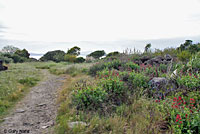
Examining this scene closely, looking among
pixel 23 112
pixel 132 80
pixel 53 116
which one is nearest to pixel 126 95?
pixel 132 80

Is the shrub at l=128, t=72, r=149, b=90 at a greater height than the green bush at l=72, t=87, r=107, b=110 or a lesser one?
greater

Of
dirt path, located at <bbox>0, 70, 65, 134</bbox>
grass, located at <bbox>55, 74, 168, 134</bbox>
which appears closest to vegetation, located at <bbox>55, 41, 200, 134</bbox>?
grass, located at <bbox>55, 74, 168, 134</bbox>

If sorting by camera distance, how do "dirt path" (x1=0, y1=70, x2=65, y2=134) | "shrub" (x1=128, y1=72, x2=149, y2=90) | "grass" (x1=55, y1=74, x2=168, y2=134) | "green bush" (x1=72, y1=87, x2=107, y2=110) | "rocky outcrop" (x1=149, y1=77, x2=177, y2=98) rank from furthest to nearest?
"shrub" (x1=128, y1=72, x2=149, y2=90) → "rocky outcrop" (x1=149, y1=77, x2=177, y2=98) → "green bush" (x1=72, y1=87, x2=107, y2=110) → "dirt path" (x1=0, y1=70, x2=65, y2=134) → "grass" (x1=55, y1=74, x2=168, y2=134)

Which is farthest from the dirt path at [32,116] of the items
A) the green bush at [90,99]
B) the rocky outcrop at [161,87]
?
the rocky outcrop at [161,87]

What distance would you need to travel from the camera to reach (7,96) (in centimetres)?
546

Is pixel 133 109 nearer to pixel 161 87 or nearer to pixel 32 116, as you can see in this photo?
pixel 161 87

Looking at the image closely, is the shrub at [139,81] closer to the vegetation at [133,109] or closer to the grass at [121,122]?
the vegetation at [133,109]

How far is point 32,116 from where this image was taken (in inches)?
167

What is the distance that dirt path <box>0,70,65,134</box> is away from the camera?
137 inches

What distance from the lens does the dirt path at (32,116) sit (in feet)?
11.4

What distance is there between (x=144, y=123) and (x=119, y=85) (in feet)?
5.42

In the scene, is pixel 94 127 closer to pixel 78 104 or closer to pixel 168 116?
pixel 78 104

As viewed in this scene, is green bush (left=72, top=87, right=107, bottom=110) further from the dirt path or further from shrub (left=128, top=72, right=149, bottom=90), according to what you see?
shrub (left=128, top=72, right=149, bottom=90)

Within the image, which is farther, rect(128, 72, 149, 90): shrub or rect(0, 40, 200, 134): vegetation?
rect(128, 72, 149, 90): shrub
